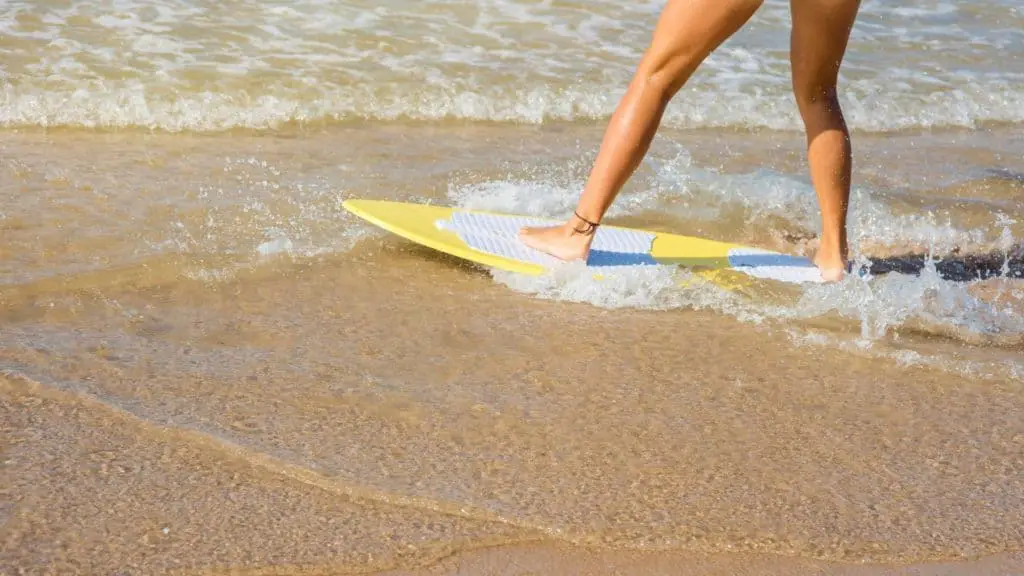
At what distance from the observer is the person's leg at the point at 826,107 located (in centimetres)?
317

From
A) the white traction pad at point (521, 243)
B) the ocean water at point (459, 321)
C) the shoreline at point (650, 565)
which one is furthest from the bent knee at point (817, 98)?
the shoreline at point (650, 565)

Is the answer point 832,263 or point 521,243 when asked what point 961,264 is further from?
point 521,243

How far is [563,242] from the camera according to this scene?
3465 millimetres

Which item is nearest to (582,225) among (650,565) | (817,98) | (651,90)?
(651,90)

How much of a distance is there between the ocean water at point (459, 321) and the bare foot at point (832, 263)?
149mm

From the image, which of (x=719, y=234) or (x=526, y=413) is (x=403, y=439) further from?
(x=719, y=234)

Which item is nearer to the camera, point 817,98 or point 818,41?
point 818,41

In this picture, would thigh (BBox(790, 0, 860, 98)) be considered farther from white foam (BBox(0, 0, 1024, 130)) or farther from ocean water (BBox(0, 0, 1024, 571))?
white foam (BBox(0, 0, 1024, 130))

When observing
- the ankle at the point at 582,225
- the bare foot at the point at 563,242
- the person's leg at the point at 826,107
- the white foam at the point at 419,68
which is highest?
the person's leg at the point at 826,107

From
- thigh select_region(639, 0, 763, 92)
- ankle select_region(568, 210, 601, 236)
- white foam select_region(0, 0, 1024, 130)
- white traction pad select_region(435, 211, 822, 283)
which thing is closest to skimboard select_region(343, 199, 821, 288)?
white traction pad select_region(435, 211, 822, 283)

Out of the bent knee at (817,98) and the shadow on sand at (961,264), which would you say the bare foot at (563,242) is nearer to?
the bent knee at (817,98)

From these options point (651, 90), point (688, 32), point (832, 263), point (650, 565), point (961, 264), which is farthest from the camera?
point (961, 264)

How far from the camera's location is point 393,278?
3402 mm

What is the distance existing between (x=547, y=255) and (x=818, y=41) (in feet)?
3.15
